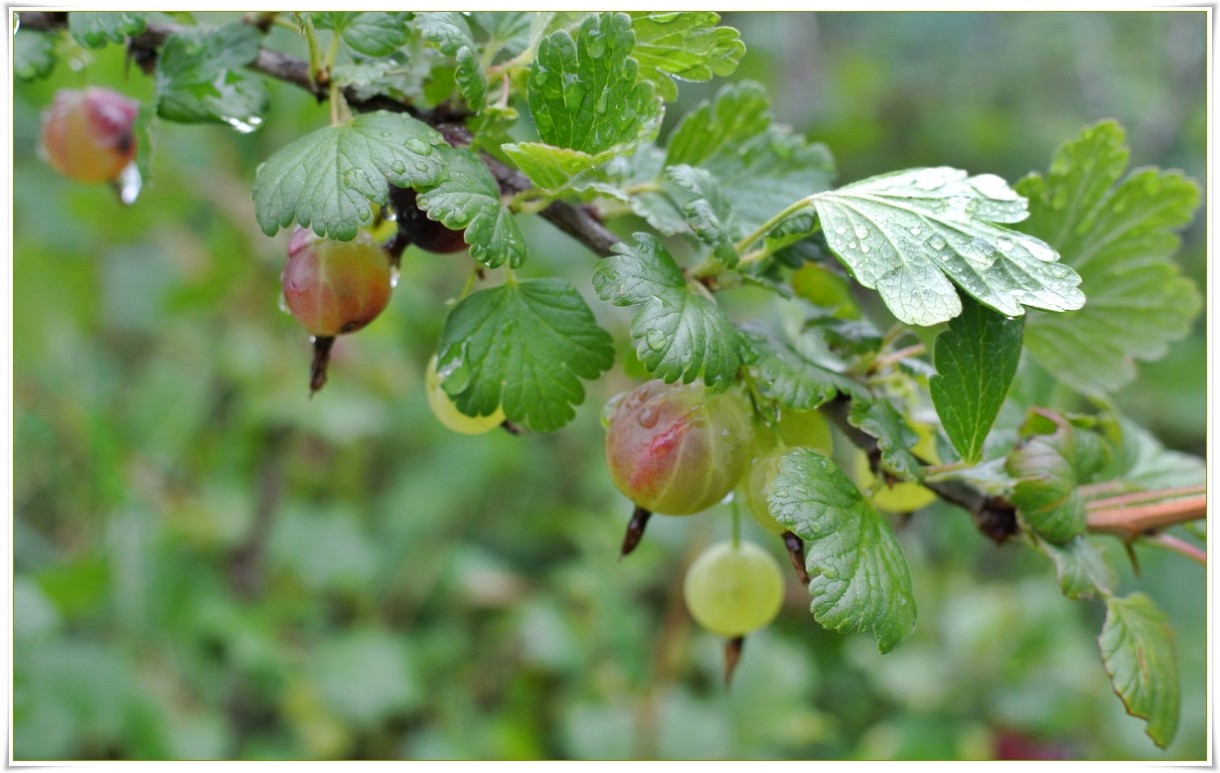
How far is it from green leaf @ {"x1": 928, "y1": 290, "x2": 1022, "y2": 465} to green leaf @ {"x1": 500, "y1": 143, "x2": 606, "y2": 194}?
187 millimetres

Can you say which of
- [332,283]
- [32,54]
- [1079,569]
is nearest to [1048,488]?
[1079,569]

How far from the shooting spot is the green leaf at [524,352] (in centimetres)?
48

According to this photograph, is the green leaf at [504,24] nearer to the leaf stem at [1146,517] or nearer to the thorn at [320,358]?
the thorn at [320,358]

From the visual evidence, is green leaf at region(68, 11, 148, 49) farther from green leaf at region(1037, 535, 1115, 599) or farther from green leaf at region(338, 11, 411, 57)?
green leaf at region(1037, 535, 1115, 599)

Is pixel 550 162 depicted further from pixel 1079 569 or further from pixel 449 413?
pixel 1079 569

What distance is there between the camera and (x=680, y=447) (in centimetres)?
46

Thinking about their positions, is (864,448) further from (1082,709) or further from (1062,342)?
(1082,709)

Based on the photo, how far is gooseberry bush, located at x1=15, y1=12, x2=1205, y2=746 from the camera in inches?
16.7

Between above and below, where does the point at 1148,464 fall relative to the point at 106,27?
below

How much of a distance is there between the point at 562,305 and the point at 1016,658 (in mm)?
1134

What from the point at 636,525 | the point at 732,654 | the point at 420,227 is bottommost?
the point at 732,654

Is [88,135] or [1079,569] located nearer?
[1079,569]

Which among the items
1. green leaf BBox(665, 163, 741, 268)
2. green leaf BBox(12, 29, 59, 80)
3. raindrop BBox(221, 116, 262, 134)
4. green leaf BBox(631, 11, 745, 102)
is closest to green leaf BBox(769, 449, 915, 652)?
green leaf BBox(665, 163, 741, 268)

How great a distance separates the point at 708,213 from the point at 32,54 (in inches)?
17.2
